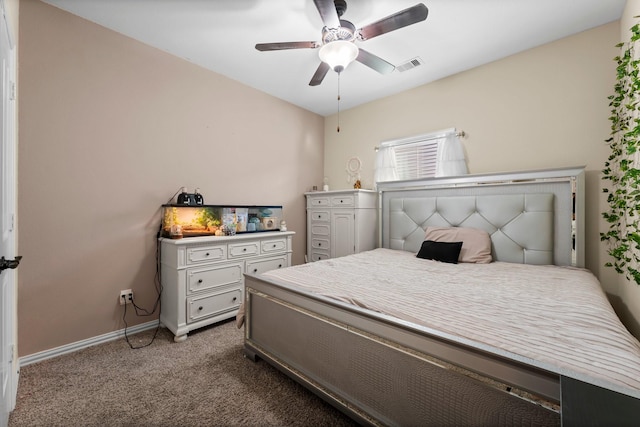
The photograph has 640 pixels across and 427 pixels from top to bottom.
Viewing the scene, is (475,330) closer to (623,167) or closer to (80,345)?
(623,167)

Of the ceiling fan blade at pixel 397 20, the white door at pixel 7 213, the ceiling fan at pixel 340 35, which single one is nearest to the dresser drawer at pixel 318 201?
the ceiling fan at pixel 340 35

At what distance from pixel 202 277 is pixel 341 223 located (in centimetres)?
190

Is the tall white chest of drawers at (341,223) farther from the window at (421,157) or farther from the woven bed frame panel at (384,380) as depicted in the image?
the woven bed frame panel at (384,380)

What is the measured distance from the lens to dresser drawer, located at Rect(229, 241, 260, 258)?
2.74 m

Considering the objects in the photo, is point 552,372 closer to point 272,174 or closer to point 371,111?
point 272,174

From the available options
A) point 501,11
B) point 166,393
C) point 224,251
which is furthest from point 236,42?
point 166,393

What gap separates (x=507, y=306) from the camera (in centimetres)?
132

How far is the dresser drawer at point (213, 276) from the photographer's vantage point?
2439 mm

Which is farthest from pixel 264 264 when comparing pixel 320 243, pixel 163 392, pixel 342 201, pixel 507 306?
pixel 507 306

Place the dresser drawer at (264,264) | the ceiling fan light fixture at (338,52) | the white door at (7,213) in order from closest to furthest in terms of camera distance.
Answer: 1. the white door at (7,213)
2. the ceiling fan light fixture at (338,52)
3. the dresser drawer at (264,264)

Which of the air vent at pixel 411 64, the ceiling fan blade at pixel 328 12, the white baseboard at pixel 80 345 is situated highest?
the air vent at pixel 411 64

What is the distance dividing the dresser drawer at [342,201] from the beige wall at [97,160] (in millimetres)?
1440

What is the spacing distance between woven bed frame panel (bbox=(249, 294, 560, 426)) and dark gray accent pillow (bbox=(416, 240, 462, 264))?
1593mm

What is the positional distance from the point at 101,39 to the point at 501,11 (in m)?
3.42
